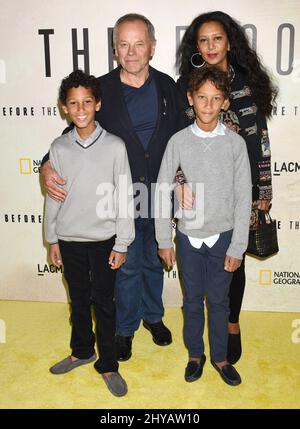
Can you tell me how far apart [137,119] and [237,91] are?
0.47 m

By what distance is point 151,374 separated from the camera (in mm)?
2289

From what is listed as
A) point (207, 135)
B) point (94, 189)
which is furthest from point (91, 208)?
point (207, 135)

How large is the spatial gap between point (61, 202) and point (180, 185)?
0.52m

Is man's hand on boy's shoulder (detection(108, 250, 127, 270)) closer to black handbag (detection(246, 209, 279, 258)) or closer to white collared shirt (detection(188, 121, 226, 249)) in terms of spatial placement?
white collared shirt (detection(188, 121, 226, 249))

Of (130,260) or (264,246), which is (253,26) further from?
(130,260)

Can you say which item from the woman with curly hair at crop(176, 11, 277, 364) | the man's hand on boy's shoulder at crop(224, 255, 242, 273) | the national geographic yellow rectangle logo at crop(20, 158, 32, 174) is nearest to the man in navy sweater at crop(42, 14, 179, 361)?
the woman with curly hair at crop(176, 11, 277, 364)

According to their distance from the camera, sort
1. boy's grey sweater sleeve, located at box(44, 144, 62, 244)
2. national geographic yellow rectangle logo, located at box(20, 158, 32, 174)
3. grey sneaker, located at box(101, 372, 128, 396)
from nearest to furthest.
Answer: boy's grey sweater sleeve, located at box(44, 144, 62, 244), grey sneaker, located at box(101, 372, 128, 396), national geographic yellow rectangle logo, located at box(20, 158, 32, 174)

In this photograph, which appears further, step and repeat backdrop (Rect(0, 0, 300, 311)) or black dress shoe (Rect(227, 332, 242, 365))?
step and repeat backdrop (Rect(0, 0, 300, 311))

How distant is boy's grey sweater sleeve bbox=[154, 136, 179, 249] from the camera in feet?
6.67

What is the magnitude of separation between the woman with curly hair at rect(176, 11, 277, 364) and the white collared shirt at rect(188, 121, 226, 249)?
13 centimetres

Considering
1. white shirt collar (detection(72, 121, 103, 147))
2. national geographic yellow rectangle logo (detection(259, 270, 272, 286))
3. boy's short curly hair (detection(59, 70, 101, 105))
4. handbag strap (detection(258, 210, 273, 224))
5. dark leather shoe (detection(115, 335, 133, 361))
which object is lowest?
dark leather shoe (detection(115, 335, 133, 361))

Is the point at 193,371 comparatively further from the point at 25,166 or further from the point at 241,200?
the point at 25,166

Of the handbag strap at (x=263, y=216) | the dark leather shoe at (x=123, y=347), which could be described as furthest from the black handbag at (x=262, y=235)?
the dark leather shoe at (x=123, y=347)

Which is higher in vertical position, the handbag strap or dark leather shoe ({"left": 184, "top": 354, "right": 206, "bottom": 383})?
the handbag strap
